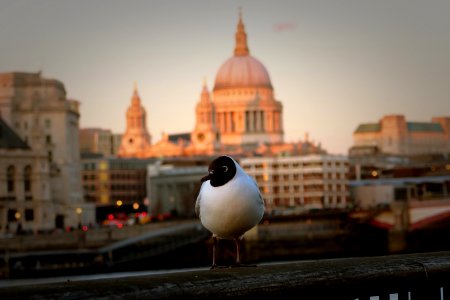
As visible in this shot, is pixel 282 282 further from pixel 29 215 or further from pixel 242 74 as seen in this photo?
pixel 242 74

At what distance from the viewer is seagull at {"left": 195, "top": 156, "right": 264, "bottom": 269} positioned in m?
9.16

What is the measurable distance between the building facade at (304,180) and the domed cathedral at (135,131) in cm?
4011

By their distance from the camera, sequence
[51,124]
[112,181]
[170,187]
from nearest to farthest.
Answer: [51,124], [170,187], [112,181]

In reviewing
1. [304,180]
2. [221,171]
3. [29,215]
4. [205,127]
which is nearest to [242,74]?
[205,127]

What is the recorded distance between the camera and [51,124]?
344 ft

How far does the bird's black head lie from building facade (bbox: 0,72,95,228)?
91083mm

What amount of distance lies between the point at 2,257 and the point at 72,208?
115ft

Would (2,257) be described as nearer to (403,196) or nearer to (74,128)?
(74,128)

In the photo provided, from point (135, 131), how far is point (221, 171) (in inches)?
6391

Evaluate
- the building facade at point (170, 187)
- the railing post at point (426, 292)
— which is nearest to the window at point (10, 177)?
the building facade at point (170, 187)

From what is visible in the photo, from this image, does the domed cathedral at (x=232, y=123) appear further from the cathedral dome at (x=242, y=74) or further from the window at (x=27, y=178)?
the window at (x=27, y=178)

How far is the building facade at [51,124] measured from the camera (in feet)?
335

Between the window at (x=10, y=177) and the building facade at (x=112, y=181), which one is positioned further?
the building facade at (x=112, y=181)

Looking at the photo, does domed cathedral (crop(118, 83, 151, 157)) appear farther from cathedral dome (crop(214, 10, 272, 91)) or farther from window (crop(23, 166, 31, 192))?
window (crop(23, 166, 31, 192))
